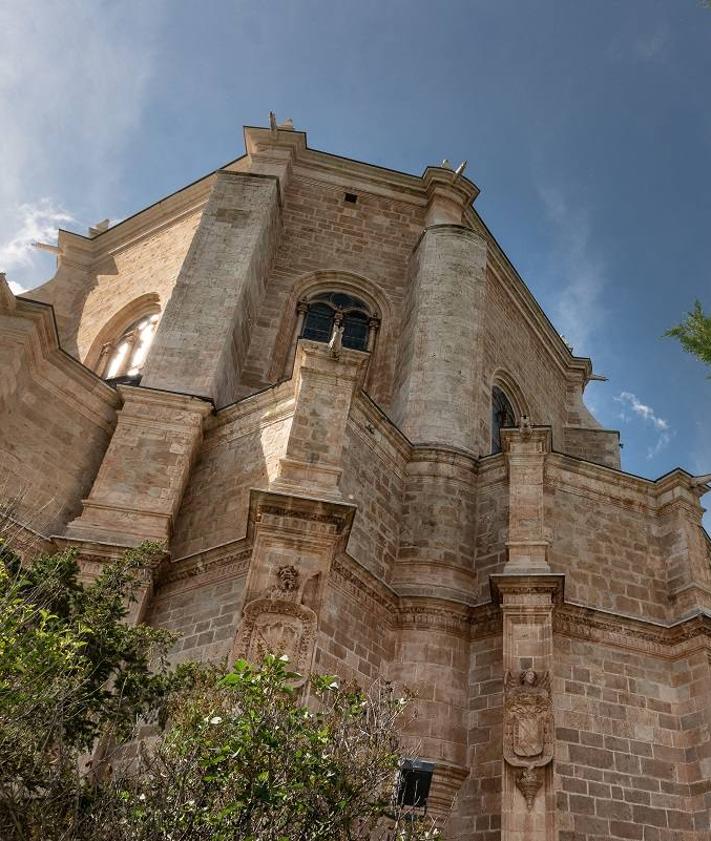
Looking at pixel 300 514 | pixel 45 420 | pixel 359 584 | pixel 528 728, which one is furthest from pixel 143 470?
pixel 528 728

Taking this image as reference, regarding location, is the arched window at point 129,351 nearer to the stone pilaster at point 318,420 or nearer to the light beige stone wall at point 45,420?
the light beige stone wall at point 45,420

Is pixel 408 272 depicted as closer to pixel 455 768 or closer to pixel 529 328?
pixel 529 328

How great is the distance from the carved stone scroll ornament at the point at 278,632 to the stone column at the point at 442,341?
4772 mm

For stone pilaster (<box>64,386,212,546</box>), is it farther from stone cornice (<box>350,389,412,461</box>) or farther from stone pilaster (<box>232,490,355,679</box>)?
stone cornice (<box>350,389,412,461</box>)

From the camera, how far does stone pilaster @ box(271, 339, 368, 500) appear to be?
8.89m

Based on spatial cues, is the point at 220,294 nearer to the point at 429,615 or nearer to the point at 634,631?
the point at 429,615

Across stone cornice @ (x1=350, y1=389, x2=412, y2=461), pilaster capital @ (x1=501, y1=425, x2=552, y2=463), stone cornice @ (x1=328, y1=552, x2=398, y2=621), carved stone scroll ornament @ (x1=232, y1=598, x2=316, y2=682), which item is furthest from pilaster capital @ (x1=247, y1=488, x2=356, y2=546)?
pilaster capital @ (x1=501, y1=425, x2=552, y2=463)

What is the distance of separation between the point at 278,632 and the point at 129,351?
9256 millimetres

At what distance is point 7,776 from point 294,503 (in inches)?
159

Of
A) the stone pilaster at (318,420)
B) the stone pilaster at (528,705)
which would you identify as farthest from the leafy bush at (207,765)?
the stone pilaster at (318,420)

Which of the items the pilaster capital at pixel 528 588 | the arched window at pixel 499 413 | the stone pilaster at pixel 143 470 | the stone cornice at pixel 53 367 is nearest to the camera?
the pilaster capital at pixel 528 588

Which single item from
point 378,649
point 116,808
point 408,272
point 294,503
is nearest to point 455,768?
point 378,649

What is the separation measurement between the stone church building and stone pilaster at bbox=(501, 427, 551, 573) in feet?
0.09

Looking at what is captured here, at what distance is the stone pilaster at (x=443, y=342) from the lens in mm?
12359
